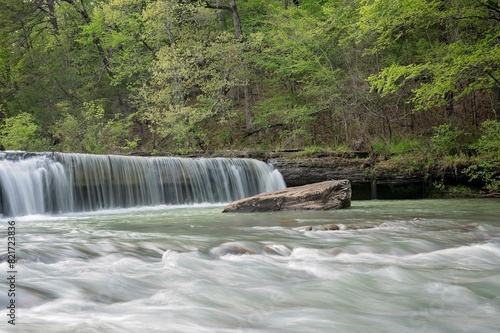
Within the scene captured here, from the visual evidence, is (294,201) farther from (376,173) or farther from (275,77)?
(275,77)

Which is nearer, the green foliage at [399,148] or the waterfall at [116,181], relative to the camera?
the waterfall at [116,181]

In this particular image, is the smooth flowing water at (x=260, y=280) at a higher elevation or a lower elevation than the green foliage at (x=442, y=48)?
lower

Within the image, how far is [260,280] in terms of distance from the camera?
439 centimetres

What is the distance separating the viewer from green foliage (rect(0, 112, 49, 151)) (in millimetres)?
20766

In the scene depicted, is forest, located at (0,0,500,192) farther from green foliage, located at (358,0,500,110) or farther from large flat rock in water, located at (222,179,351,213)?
large flat rock in water, located at (222,179,351,213)

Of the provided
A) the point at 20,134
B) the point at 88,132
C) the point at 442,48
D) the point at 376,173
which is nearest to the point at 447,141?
the point at 376,173

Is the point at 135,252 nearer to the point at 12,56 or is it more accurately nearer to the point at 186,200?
the point at 186,200

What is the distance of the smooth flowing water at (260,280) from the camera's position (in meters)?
3.26

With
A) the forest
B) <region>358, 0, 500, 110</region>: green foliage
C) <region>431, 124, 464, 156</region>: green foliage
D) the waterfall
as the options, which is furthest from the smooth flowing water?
<region>431, 124, 464, 156</region>: green foliage

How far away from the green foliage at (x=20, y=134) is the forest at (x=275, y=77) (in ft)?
0.23

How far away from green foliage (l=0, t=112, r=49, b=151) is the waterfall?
9.24 meters

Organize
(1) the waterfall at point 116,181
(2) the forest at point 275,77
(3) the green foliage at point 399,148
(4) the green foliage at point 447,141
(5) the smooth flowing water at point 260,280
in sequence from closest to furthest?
(5) the smooth flowing water at point 260,280 → (1) the waterfall at point 116,181 → (2) the forest at point 275,77 → (4) the green foliage at point 447,141 → (3) the green foliage at point 399,148

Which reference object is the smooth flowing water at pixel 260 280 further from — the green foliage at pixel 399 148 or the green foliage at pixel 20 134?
the green foliage at pixel 20 134

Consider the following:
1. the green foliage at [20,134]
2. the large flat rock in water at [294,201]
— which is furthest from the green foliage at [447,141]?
the green foliage at [20,134]
